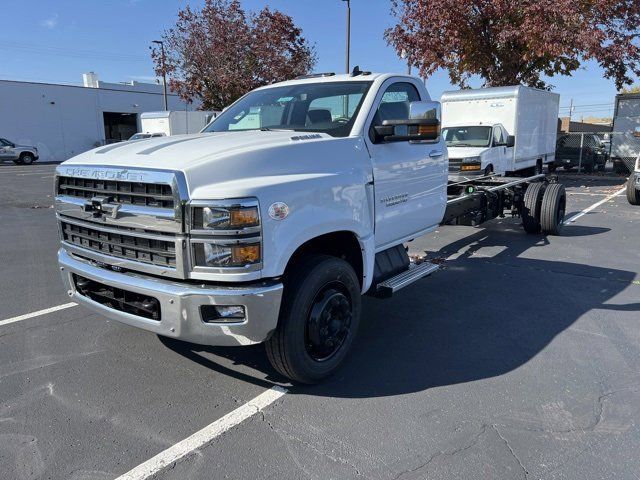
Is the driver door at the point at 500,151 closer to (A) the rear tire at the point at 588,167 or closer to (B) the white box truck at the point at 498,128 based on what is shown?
(B) the white box truck at the point at 498,128

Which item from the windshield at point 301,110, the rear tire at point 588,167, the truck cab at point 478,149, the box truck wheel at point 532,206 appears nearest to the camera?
the windshield at point 301,110

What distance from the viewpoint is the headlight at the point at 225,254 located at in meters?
2.91

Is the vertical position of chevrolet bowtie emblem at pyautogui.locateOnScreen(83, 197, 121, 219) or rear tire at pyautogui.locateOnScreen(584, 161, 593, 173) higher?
chevrolet bowtie emblem at pyautogui.locateOnScreen(83, 197, 121, 219)

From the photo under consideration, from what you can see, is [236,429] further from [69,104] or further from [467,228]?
[69,104]

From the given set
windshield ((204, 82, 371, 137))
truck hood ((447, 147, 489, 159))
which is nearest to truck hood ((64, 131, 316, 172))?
windshield ((204, 82, 371, 137))

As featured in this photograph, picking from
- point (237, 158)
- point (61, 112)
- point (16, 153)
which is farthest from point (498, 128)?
point (61, 112)

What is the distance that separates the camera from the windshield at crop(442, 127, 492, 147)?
13.7m

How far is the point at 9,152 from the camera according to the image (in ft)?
102

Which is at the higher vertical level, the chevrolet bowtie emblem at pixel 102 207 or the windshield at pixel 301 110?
the windshield at pixel 301 110

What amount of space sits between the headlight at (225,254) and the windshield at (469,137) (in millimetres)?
11564

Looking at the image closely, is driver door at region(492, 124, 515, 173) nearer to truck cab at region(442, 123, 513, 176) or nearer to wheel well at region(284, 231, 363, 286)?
truck cab at region(442, 123, 513, 176)

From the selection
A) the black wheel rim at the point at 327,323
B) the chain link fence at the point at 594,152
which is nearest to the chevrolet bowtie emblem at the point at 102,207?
the black wheel rim at the point at 327,323

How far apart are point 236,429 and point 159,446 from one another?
18.3 inches

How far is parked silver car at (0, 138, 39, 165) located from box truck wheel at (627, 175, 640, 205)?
32866 millimetres
